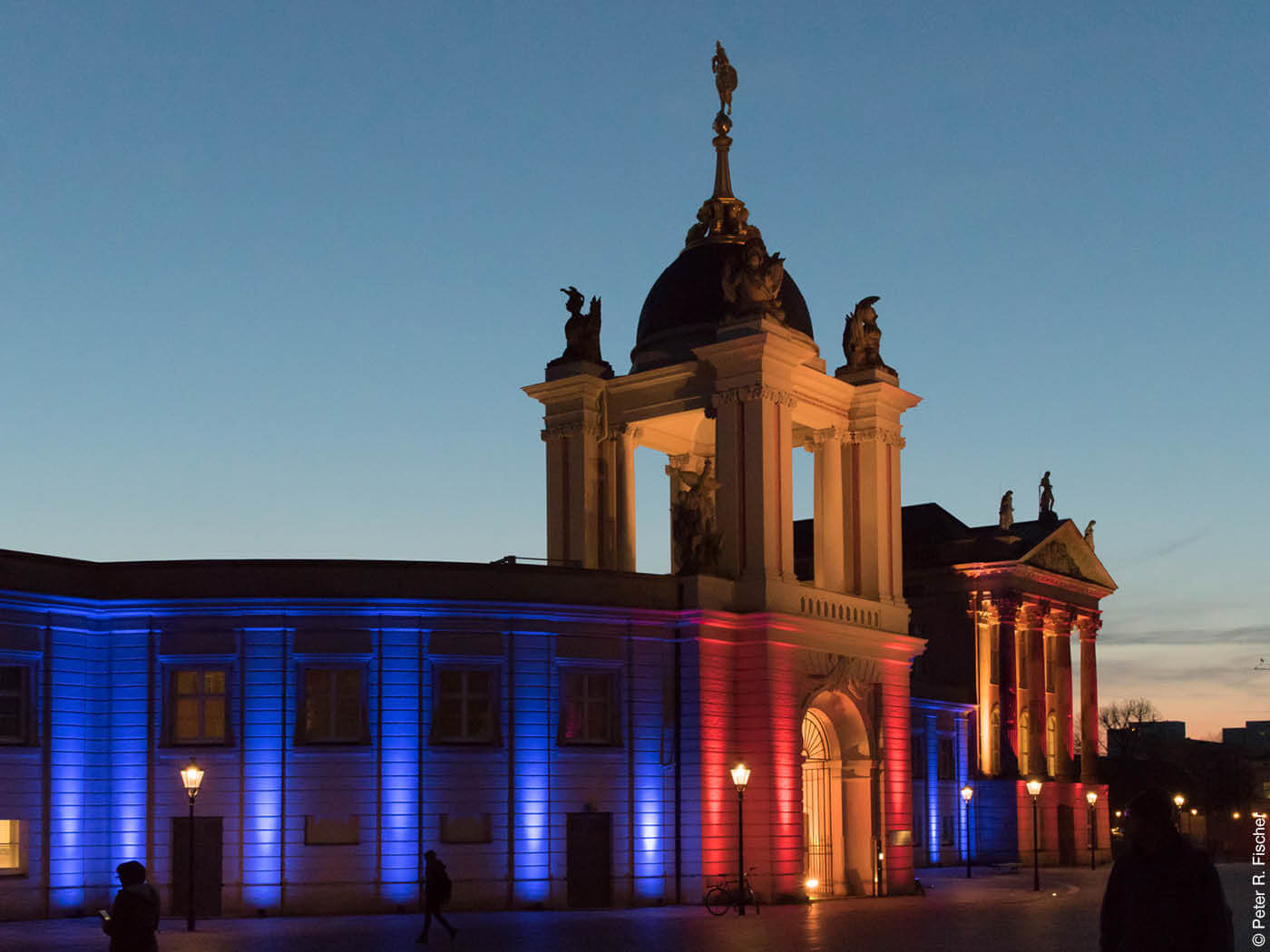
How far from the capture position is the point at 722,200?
54.8 metres

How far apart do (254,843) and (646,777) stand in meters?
9.80

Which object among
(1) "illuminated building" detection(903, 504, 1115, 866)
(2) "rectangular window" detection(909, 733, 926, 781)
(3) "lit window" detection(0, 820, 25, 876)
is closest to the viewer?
(3) "lit window" detection(0, 820, 25, 876)

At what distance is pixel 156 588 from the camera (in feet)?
131

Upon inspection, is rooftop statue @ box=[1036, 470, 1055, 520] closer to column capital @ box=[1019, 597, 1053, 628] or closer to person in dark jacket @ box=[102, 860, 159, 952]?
column capital @ box=[1019, 597, 1053, 628]

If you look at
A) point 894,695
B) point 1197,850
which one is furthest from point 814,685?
point 1197,850

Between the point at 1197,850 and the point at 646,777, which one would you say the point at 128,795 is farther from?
the point at 1197,850

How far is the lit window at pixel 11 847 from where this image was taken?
3741 centimetres

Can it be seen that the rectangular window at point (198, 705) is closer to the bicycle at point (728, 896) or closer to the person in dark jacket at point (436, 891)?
the person in dark jacket at point (436, 891)

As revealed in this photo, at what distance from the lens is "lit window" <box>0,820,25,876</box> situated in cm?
3741

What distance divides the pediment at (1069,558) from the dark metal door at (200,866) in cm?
5747

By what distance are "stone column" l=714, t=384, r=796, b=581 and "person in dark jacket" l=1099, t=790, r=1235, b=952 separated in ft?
117

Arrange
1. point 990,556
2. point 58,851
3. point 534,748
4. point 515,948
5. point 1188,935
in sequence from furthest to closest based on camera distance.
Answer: point 990,556 → point 534,748 → point 58,851 → point 515,948 → point 1188,935

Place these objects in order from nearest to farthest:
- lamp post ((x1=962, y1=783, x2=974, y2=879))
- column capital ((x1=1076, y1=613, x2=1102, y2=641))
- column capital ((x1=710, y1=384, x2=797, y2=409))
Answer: column capital ((x1=710, y1=384, x2=797, y2=409)) < lamp post ((x1=962, y1=783, x2=974, y2=879)) < column capital ((x1=1076, y1=613, x2=1102, y2=641))
